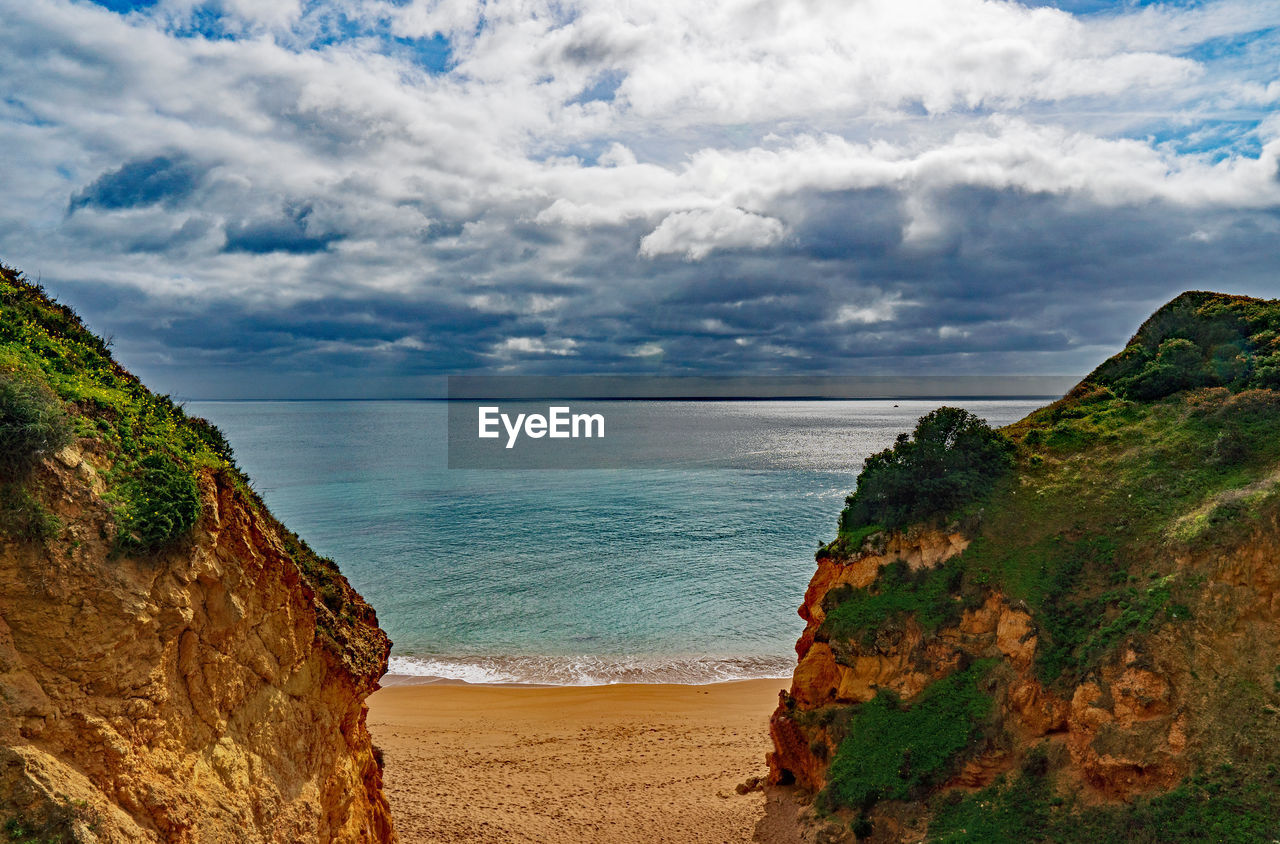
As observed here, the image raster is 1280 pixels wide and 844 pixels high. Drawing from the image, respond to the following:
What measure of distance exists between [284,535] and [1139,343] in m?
23.2

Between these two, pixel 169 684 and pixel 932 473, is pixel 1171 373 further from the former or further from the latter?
pixel 169 684

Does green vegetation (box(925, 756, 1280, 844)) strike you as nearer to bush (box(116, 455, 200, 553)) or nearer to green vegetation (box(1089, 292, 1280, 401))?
green vegetation (box(1089, 292, 1280, 401))

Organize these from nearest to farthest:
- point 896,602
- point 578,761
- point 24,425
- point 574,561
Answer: point 24,425 < point 896,602 < point 578,761 < point 574,561

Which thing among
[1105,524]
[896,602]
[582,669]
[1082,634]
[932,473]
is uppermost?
[932,473]

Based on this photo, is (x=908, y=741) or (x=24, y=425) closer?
(x=24, y=425)

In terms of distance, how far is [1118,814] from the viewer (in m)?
12.5

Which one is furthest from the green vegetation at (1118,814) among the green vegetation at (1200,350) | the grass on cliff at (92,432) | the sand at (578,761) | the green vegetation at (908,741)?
the grass on cliff at (92,432)

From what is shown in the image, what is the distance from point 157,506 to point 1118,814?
16.1 m

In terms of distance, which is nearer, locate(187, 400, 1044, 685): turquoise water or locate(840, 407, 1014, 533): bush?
locate(840, 407, 1014, 533): bush

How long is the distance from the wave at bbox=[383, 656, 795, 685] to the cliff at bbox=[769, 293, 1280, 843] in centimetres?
1263

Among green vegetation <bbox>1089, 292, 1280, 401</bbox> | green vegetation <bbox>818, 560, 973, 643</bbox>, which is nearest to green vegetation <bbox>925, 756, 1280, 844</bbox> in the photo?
green vegetation <bbox>818, 560, 973, 643</bbox>

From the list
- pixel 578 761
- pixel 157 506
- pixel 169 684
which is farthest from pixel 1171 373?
pixel 169 684

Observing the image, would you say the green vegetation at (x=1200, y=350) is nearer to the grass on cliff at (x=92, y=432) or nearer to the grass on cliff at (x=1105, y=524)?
the grass on cliff at (x=1105, y=524)

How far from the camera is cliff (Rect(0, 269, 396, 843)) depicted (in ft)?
26.1
